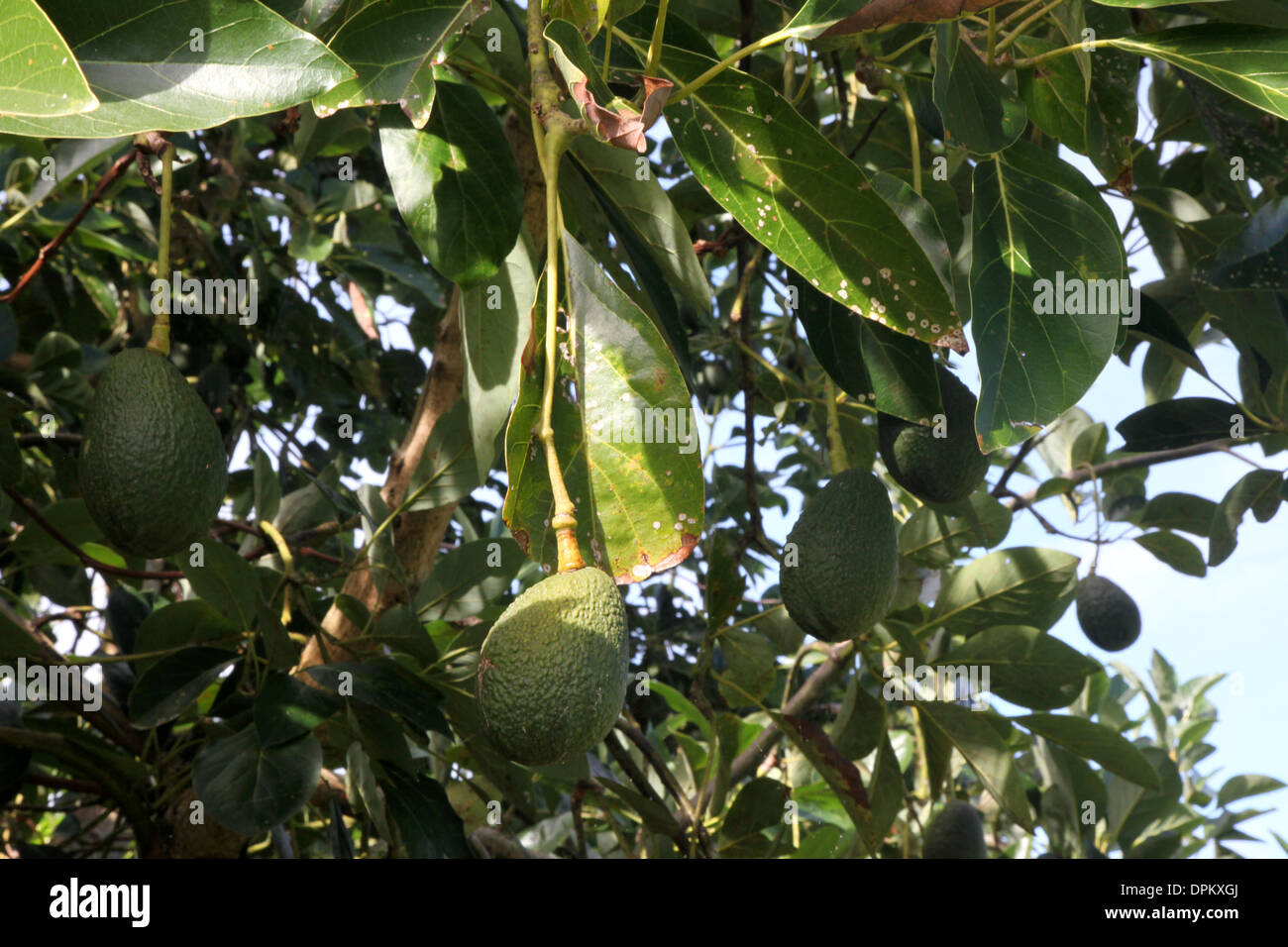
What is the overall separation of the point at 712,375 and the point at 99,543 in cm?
150

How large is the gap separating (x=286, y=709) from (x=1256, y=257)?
4.30ft

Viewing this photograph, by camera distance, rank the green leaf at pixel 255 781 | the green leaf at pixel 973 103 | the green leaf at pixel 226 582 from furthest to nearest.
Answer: the green leaf at pixel 226 582 → the green leaf at pixel 255 781 → the green leaf at pixel 973 103

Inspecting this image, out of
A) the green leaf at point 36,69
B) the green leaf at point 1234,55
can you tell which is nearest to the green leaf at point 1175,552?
the green leaf at point 1234,55

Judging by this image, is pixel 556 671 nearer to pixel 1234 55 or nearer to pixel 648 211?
pixel 648 211

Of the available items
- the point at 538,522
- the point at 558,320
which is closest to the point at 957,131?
the point at 558,320

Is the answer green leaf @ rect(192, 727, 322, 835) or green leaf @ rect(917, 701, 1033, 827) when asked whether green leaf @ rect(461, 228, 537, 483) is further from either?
green leaf @ rect(917, 701, 1033, 827)

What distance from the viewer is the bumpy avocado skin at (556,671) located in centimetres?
81

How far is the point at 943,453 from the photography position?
4.51 feet

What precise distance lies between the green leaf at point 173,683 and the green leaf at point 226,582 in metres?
0.07

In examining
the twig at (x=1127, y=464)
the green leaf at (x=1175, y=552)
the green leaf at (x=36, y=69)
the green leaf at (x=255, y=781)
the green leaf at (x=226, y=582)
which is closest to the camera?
the green leaf at (x=36, y=69)

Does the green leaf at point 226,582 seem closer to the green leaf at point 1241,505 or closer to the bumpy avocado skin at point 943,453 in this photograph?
the bumpy avocado skin at point 943,453

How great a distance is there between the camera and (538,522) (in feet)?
3.25

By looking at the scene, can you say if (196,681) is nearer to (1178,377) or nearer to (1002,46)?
(1002,46)

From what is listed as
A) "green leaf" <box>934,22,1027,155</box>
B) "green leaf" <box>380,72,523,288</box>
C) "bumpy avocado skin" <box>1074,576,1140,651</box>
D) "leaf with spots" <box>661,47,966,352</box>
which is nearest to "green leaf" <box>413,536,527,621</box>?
"green leaf" <box>380,72,523,288</box>
